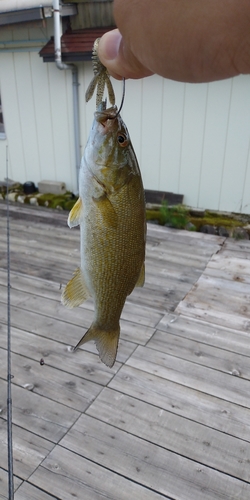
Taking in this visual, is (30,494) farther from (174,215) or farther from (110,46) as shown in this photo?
(174,215)

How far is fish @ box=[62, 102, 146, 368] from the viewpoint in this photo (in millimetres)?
1355

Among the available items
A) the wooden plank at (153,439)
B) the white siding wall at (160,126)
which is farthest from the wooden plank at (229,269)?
the wooden plank at (153,439)

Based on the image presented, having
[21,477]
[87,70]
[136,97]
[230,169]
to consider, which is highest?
[87,70]

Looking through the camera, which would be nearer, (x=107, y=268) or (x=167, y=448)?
(x=107, y=268)

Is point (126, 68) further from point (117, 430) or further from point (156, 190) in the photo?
point (156, 190)

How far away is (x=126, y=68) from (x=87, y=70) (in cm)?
501

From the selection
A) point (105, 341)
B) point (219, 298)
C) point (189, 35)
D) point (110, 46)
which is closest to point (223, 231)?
point (219, 298)

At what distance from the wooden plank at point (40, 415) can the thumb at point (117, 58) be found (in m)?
2.05

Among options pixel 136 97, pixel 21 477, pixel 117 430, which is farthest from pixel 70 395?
pixel 136 97

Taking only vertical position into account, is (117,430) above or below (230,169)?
below

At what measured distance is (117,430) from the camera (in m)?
2.30

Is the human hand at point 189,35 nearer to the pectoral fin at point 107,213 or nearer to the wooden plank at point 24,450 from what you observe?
the pectoral fin at point 107,213

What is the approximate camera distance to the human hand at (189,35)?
0.72m

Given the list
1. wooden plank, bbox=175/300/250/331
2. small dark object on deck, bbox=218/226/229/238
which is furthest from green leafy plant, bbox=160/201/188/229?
wooden plank, bbox=175/300/250/331
